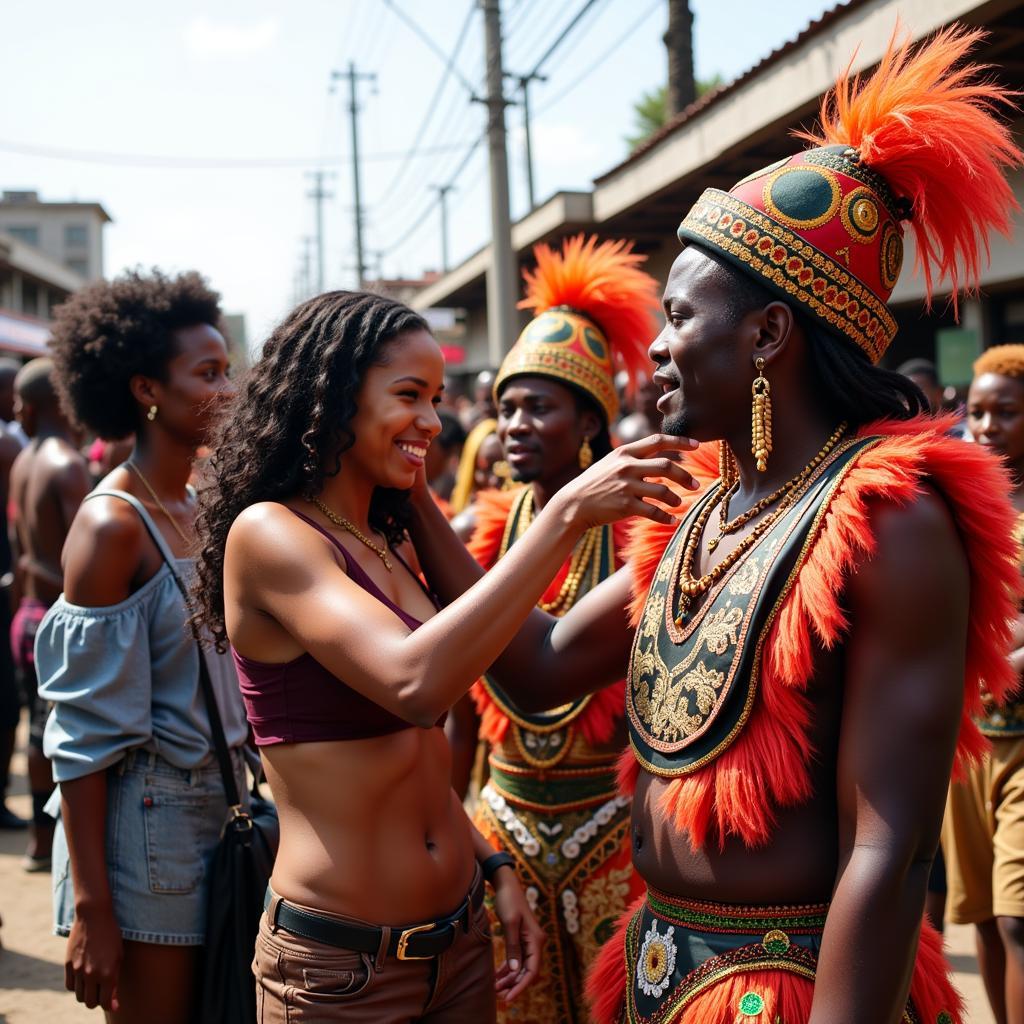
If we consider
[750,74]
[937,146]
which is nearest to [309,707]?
[937,146]

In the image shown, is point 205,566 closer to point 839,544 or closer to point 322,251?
point 839,544

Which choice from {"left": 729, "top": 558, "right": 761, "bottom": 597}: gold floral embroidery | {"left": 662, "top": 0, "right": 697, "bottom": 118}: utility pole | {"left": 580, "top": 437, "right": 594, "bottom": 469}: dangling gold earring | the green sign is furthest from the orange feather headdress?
{"left": 662, "top": 0, "right": 697, "bottom": 118}: utility pole

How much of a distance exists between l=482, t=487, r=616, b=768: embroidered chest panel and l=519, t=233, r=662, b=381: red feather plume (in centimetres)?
77

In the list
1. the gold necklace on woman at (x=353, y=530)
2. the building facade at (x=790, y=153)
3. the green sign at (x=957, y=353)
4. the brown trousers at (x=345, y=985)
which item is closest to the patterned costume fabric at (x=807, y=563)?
the brown trousers at (x=345, y=985)

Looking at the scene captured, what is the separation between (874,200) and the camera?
192 centimetres

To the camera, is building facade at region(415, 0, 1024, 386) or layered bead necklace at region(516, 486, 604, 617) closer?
layered bead necklace at region(516, 486, 604, 617)

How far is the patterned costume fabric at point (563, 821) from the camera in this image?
127 inches

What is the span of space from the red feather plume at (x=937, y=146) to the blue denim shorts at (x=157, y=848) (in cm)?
206

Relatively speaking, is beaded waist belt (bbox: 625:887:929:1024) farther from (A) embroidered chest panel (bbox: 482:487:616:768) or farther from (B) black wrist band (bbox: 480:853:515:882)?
(A) embroidered chest panel (bbox: 482:487:616:768)

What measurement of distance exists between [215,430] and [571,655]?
3.06 feet

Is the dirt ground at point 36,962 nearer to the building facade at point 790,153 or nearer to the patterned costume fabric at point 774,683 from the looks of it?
the patterned costume fabric at point 774,683

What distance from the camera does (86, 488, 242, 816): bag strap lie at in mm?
2816

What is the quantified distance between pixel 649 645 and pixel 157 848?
4.60 ft

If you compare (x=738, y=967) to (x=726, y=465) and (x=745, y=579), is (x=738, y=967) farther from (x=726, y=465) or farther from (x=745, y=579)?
(x=726, y=465)
